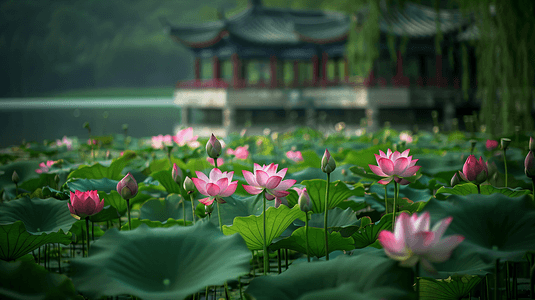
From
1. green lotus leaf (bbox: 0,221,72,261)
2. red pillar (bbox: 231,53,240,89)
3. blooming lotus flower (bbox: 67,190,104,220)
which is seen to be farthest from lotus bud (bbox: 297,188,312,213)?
red pillar (bbox: 231,53,240,89)

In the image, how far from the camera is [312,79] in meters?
14.5

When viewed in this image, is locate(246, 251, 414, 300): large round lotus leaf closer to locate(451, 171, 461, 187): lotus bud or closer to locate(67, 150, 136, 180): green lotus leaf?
locate(451, 171, 461, 187): lotus bud

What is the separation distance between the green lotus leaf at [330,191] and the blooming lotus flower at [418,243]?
62 centimetres

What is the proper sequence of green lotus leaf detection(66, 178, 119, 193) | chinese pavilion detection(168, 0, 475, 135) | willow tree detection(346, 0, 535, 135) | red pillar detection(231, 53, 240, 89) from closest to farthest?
green lotus leaf detection(66, 178, 119, 193) → willow tree detection(346, 0, 535, 135) → chinese pavilion detection(168, 0, 475, 135) → red pillar detection(231, 53, 240, 89)

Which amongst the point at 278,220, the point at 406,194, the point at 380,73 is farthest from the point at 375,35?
the point at 380,73

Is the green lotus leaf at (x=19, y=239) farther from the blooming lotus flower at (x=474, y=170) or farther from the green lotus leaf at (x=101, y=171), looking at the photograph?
the blooming lotus flower at (x=474, y=170)

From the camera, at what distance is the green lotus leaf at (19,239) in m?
1.22

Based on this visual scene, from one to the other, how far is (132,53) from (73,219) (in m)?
58.8

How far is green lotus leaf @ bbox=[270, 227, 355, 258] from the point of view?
1.21m

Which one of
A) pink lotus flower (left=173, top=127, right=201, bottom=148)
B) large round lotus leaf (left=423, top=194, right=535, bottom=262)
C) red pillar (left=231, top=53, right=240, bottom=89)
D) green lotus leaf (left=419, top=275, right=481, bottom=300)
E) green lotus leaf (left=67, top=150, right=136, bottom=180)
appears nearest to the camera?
large round lotus leaf (left=423, top=194, right=535, bottom=262)

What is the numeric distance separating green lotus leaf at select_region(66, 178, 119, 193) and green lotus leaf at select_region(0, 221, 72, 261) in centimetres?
27

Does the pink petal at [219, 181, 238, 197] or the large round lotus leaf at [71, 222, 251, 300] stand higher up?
the pink petal at [219, 181, 238, 197]

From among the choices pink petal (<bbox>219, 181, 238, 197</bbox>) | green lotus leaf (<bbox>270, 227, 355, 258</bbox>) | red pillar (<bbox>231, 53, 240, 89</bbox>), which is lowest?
green lotus leaf (<bbox>270, 227, 355, 258</bbox>)

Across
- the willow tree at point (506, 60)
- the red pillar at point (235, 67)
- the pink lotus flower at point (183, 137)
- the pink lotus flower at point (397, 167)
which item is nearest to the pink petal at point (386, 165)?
the pink lotus flower at point (397, 167)
